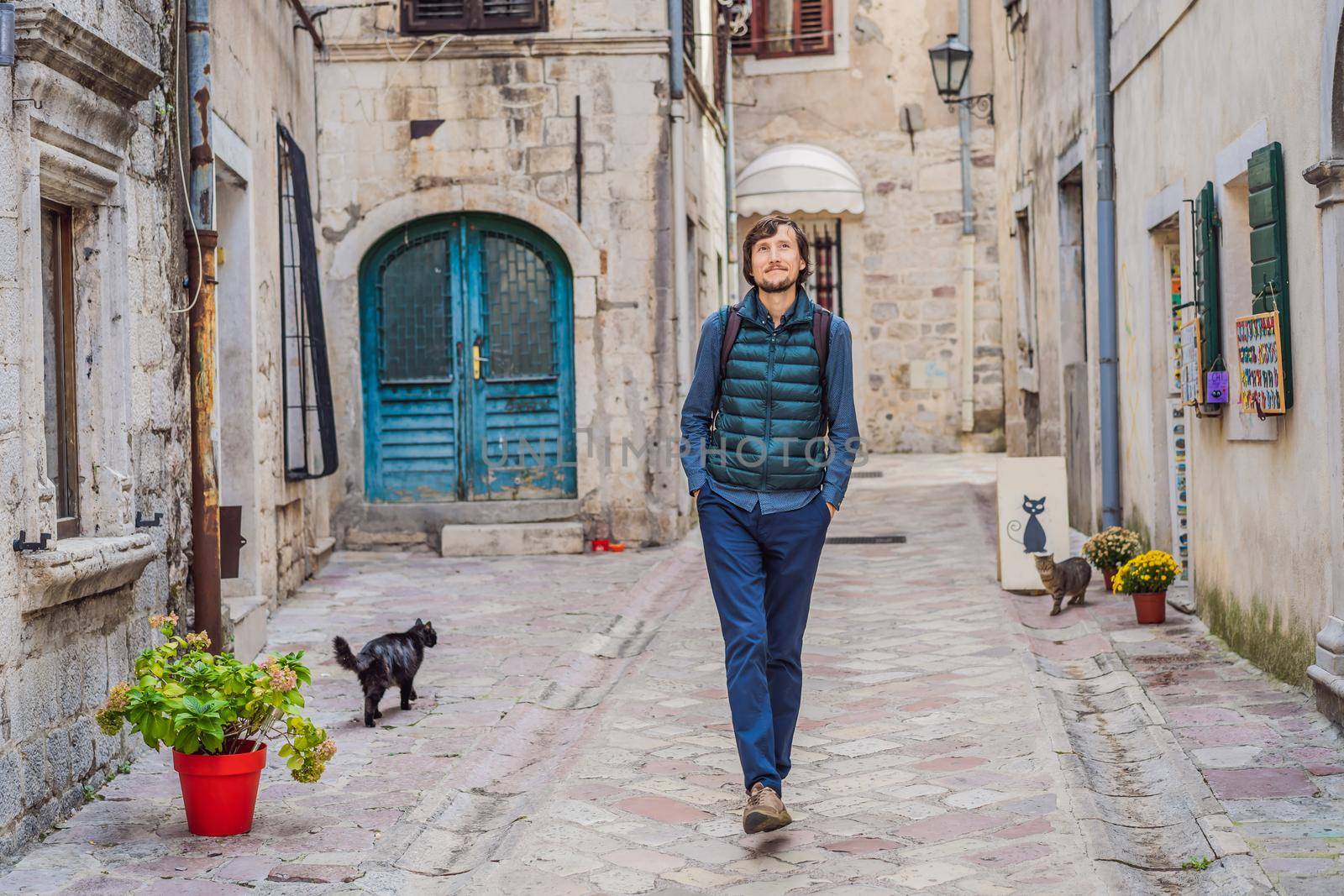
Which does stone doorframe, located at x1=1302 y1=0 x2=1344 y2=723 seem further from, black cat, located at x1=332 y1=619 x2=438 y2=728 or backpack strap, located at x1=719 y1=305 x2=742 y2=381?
black cat, located at x1=332 y1=619 x2=438 y2=728

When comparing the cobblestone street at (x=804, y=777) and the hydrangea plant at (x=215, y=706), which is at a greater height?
the hydrangea plant at (x=215, y=706)

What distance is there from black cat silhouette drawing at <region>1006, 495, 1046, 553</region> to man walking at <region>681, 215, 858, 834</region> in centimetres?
522

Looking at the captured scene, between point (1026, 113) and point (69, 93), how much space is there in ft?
35.8

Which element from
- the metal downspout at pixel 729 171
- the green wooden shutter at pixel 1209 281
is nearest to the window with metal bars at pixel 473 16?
the metal downspout at pixel 729 171

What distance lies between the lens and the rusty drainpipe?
6586 mm

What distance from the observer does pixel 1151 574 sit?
27.4 feet

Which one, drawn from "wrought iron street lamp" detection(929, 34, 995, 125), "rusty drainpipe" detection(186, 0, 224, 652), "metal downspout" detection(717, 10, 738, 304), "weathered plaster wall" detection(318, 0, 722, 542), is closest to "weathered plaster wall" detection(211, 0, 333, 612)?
"rusty drainpipe" detection(186, 0, 224, 652)

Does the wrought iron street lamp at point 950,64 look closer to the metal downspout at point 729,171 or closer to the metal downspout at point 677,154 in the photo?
the metal downspout at point 729,171

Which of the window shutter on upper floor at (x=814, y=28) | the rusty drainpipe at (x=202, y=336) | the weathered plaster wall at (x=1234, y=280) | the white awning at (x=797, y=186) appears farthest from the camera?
the window shutter on upper floor at (x=814, y=28)

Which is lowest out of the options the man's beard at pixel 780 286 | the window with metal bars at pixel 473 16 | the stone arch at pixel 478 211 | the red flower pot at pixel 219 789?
the red flower pot at pixel 219 789

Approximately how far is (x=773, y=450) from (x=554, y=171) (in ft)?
26.7

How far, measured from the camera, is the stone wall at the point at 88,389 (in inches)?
182

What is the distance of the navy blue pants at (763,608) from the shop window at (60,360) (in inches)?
89.1

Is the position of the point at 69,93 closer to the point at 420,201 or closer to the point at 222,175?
the point at 222,175
